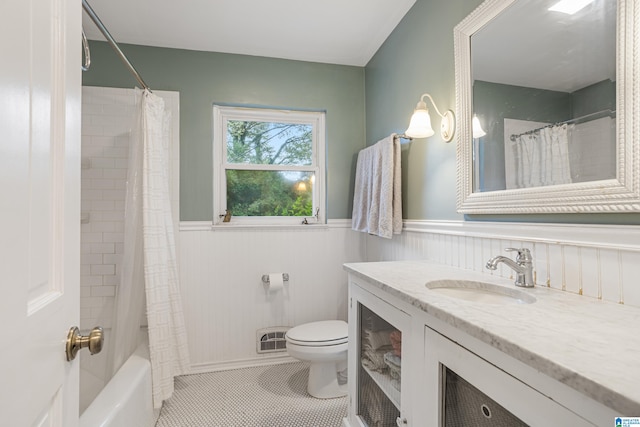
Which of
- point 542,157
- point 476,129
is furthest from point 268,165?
point 542,157

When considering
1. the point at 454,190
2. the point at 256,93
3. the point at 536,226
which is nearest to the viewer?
the point at 536,226

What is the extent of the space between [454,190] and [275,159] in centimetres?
150

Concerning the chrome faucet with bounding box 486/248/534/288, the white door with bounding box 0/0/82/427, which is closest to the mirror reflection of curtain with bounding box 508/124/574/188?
the chrome faucet with bounding box 486/248/534/288

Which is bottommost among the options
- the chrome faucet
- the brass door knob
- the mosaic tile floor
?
the mosaic tile floor

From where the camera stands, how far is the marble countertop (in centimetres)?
48

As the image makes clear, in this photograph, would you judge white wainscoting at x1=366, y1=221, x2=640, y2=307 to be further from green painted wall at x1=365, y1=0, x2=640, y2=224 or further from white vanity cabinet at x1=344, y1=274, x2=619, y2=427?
white vanity cabinet at x1=344, y1=274, x2=619, y2=427

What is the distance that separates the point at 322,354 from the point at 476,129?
1500 mm

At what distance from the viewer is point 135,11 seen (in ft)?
6.43

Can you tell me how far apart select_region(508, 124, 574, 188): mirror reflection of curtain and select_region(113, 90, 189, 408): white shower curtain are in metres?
1.81

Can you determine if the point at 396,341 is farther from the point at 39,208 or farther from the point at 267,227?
the point at 267,227

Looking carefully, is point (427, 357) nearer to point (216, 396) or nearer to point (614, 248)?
point (614, 248)

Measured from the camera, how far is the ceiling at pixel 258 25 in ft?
6.31

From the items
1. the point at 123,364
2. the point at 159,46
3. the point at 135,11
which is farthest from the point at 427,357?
the point at 159,46

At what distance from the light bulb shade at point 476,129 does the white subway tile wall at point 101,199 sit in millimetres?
2212
